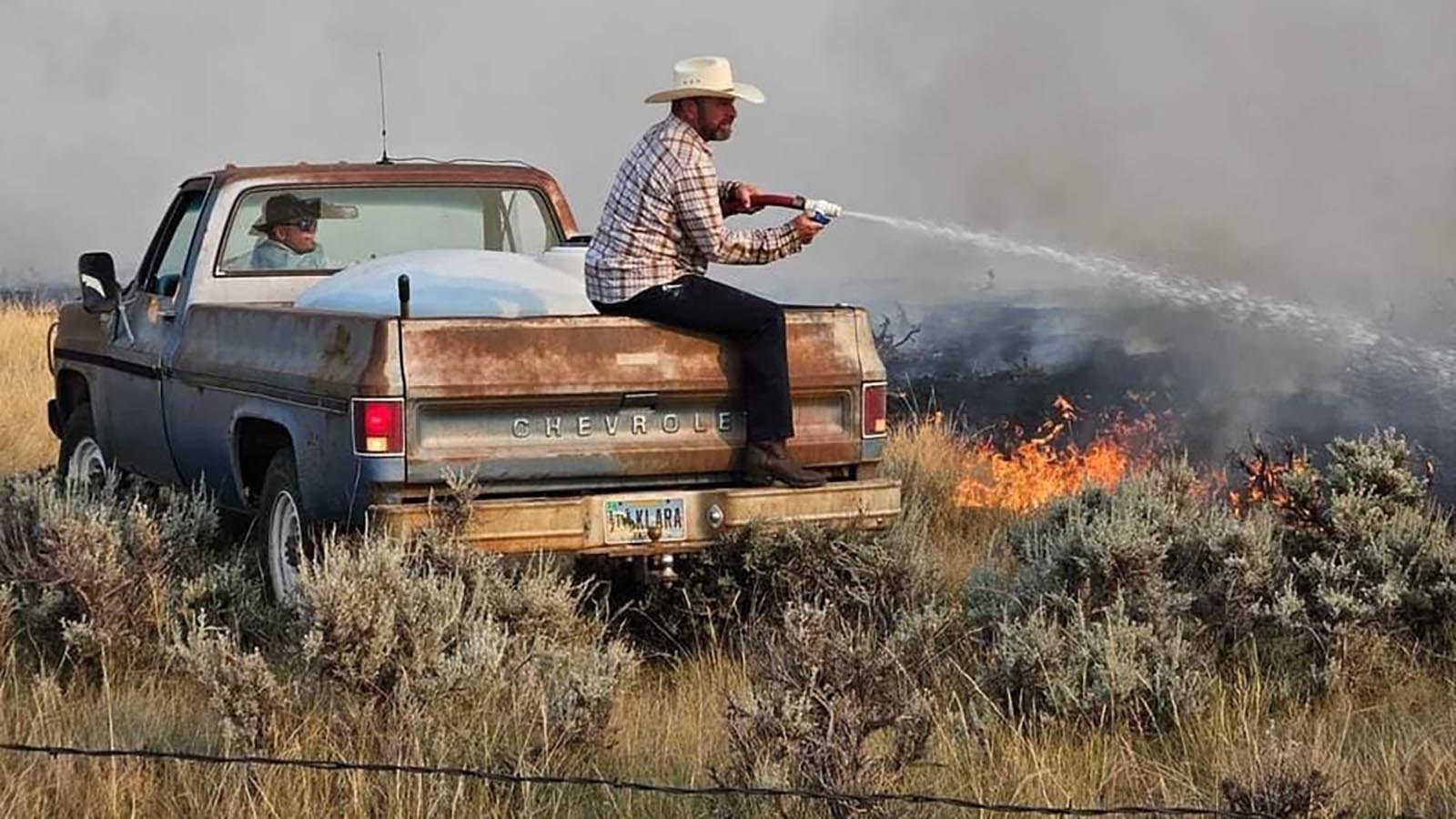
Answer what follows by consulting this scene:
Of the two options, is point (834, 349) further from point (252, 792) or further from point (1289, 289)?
point (1289, 289)

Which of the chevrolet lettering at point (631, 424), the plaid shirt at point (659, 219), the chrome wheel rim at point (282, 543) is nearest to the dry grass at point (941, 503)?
the chevrolet lettering at point (631, 424)

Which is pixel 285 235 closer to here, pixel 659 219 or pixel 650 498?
pixel 659 219

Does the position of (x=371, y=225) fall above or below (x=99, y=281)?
above

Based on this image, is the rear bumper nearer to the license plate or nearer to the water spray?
the license plate

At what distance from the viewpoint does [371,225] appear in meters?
8.88

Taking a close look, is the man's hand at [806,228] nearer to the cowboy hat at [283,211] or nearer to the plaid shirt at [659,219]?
the plaid shirt at [659,219]

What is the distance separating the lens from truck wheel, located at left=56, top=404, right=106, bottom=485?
9680 millimetres

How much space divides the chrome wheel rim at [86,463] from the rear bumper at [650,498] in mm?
3782

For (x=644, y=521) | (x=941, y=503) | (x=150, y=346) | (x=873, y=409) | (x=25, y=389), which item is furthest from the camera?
(x=25, y=389)

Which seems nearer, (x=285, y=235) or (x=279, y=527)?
(x=279, y=527)

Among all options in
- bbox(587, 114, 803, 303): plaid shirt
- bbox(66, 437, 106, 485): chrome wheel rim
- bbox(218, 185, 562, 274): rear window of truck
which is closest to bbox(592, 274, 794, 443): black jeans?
bbox(587, 114, 803, 303): plaid shirt

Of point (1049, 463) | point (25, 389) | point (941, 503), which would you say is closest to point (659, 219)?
point (941, 503)

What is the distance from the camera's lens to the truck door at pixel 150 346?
27.7ft

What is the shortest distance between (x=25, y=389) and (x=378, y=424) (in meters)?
10.4
